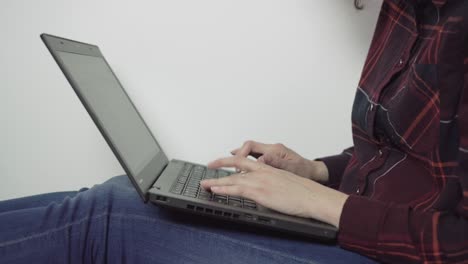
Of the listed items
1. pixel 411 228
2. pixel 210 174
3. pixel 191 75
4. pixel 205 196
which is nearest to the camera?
pixel 411 228

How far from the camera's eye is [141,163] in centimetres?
71

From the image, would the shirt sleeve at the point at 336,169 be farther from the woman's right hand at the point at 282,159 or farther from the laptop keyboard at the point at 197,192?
the laptop keyboard at the point at 197,192

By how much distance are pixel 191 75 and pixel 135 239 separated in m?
0.59

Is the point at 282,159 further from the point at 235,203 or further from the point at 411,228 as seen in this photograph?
the point at 411,228

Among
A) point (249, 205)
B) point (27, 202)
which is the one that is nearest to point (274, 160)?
point (249, 205)

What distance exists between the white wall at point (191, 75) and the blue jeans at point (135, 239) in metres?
0.53

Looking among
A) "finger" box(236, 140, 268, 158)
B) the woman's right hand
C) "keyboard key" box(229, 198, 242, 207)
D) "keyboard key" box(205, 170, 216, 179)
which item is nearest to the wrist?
the woman's right hand

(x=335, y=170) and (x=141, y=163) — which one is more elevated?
(x=141, y=163)

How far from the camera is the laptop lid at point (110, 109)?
23.1 inches

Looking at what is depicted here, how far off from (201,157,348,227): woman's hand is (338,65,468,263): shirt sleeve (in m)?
0.02

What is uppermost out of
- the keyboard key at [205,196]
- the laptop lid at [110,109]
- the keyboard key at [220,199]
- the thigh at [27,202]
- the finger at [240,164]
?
the laptop lid at [110,109]

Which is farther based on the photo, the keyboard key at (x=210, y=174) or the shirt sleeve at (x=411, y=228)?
the keyboard key at (x=210, y=174)

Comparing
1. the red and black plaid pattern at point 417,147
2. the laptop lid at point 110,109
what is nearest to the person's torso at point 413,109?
the red and black plaid pattern at point 417,147

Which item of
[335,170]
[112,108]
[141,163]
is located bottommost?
[335,170]
